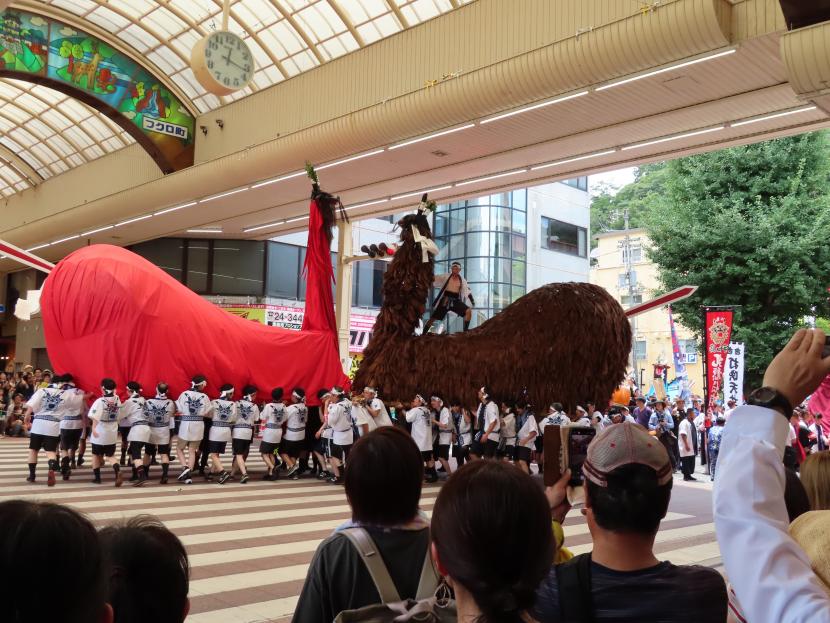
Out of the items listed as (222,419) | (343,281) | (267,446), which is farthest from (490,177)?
(222,419)

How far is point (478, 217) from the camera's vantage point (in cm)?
2794

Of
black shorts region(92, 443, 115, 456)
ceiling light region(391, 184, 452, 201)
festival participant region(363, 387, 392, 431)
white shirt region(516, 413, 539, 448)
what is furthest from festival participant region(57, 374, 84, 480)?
ceiling light region(391, 184, 452, 201)

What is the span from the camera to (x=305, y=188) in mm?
16016

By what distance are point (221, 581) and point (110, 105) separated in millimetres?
13565

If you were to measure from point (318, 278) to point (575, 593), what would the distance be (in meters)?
9.32

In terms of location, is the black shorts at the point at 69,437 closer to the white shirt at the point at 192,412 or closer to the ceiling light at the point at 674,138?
the white shirt at the point at 192,412

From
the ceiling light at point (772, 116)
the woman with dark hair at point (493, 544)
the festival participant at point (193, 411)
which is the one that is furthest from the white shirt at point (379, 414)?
→ the woman with dark hair at point (493, 544)

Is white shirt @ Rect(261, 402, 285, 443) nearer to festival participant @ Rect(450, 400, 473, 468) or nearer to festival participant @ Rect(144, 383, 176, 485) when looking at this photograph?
festival participant @ Rect(144, 383, 176, 485)

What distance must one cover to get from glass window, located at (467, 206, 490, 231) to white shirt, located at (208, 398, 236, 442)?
18705 millimetres

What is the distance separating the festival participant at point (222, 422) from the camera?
399 inches

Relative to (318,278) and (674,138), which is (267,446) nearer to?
(318,278)

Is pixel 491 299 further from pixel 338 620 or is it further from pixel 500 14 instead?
pixel 338 620

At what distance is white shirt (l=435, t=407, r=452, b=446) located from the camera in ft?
38.7

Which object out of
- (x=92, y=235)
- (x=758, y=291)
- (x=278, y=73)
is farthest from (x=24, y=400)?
(x=758, y=291)
